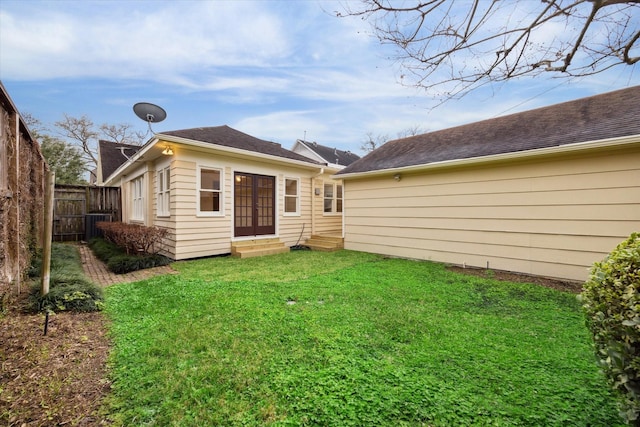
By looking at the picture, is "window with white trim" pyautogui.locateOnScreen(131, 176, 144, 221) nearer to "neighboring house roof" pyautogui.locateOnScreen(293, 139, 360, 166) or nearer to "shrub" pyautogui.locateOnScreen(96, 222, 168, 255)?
"shrub" pyautogui.locateOnScreen(96, 222, 168, 255)

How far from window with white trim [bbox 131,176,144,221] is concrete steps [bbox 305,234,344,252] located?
5.77 metres

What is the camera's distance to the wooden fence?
1054cm

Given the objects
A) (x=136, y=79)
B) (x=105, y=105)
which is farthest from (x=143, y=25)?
(x=105, y=105)

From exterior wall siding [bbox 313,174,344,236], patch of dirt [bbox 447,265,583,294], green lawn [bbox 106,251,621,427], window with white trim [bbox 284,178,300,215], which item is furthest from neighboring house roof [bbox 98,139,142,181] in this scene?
patch of dirt [bbox 447,265,583,294]

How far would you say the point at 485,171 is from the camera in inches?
232

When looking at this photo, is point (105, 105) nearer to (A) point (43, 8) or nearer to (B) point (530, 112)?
(A) point (43, 8)

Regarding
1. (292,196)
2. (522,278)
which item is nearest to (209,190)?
(292,196)

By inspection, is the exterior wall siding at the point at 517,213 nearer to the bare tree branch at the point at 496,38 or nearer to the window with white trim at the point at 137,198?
the bare tree branch at the point at 496,38

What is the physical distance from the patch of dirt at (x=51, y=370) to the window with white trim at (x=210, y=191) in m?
4.24

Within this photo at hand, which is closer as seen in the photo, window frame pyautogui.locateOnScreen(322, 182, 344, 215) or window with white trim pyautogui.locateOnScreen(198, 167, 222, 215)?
window with white trim pyautogui.locateOnScreen(198, 167, 222, 215)

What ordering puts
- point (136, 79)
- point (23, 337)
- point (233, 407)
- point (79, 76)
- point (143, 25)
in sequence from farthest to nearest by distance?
point (136, 79)
point (79, 76)
point (143, 25)
point (23, 337)
point (233, 407)

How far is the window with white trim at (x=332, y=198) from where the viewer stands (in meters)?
10.6

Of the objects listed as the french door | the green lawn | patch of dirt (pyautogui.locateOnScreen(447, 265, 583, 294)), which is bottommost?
patch of dirt (pyautogui.locateOnScreen(447, 265, 583, 294))

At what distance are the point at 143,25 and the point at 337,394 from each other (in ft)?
32.0
